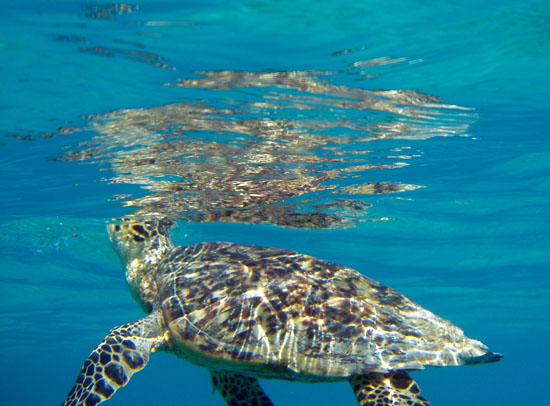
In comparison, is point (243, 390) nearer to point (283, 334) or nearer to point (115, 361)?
point (283, 334)

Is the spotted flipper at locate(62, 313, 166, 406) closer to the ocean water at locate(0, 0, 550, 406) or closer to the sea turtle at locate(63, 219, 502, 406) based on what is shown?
the sea turtle at locate(63, 219, 502, 406)

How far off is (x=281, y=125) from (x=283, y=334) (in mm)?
5167

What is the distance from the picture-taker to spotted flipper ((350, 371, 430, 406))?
5.58m

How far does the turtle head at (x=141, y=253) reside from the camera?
28.0 feet

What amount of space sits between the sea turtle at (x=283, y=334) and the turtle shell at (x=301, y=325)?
0.5 inches

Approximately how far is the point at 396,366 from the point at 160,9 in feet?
18.8

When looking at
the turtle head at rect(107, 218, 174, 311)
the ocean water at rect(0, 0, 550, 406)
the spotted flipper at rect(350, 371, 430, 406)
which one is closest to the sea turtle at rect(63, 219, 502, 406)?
the spotted flipper at rect(350, 371, 430, 406)

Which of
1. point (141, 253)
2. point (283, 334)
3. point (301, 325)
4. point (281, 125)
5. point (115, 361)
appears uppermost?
point (281, 125)

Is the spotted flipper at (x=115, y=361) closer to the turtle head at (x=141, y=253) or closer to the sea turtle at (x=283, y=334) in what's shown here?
the sea turtle at (x=283, y=334)

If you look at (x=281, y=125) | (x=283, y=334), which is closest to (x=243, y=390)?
(x=283, y=334)

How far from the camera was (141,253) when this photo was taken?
9.87 metres

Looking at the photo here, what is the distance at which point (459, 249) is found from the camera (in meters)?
21.1

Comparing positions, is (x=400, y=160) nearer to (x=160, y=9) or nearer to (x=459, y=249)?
(x=160, y=9)

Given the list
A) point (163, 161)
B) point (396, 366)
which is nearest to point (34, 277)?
point (163, 161)
